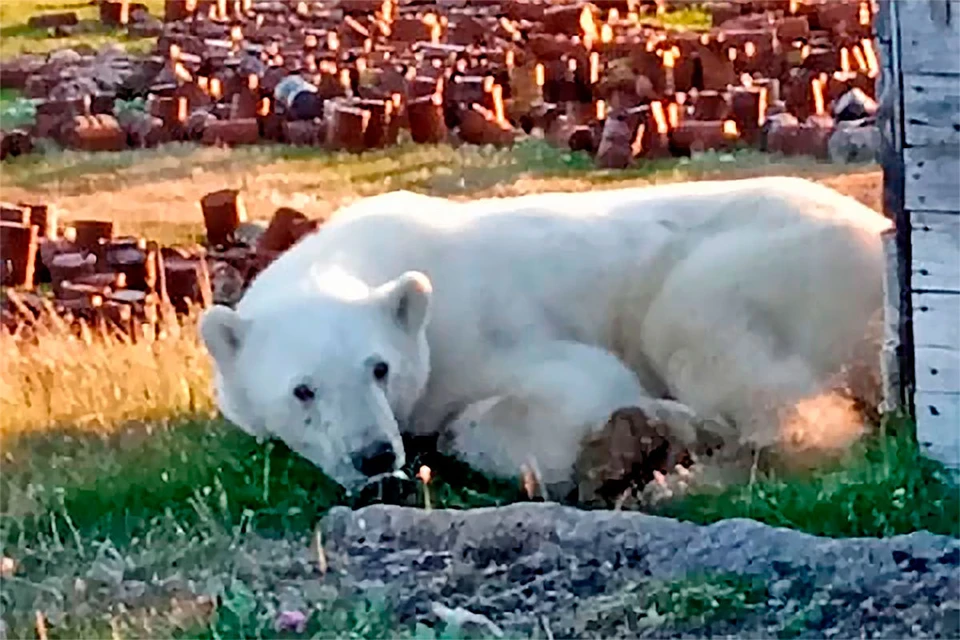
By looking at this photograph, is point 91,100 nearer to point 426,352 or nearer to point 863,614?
point 426,352

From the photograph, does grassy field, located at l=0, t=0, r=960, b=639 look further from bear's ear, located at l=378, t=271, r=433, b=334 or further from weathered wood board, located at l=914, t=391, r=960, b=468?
bear's ear, located at l=378, t=271, r=433, b=334

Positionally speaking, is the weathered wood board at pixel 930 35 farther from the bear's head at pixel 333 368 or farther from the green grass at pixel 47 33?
the green grass at pixel 47 33

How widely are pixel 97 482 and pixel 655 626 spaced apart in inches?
64.8

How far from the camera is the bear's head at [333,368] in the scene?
453cm

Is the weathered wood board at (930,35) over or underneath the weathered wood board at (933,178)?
over

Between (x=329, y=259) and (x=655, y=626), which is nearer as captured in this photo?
(x=655, y=626)

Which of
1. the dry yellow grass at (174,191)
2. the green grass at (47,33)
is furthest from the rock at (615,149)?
the green grass at (47,33)

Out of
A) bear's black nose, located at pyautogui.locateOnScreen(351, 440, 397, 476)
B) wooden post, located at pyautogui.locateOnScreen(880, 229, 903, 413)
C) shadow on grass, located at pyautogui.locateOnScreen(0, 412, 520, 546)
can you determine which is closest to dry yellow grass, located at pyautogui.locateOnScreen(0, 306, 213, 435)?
shadow on grass, located at pyautogui.locateOnScreen(0, 412, 520, 546)

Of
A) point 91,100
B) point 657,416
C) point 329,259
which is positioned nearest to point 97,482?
point 329,259

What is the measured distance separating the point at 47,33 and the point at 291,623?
592 centimetres

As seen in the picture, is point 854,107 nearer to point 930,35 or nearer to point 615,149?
point 615,149

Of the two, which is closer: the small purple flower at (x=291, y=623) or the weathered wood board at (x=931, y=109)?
the small purple flower at (x=291, y=623)

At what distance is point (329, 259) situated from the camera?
5.07 m

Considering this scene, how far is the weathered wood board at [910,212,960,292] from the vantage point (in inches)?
168
